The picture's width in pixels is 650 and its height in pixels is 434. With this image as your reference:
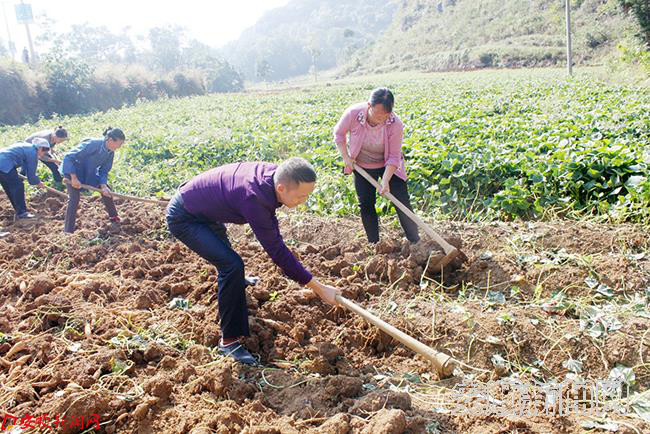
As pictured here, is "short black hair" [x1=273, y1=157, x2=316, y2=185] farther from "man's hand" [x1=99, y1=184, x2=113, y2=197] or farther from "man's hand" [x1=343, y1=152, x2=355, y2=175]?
"man's hand" [x1=99, y1=184, x2=113, y2=197]

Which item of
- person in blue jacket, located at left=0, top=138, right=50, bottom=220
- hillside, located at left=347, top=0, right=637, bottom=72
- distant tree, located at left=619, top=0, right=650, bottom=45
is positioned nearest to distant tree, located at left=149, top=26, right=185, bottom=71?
hillside, located at left=347, top=0, right=637, bottom=72

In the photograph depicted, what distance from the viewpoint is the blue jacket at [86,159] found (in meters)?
6.01

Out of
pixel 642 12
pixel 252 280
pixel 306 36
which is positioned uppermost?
pixel 306 36

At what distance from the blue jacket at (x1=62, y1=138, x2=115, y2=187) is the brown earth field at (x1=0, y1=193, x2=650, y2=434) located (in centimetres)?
155

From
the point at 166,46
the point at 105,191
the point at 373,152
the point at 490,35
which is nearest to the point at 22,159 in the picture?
the point at 105,191

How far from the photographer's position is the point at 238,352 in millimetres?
3189

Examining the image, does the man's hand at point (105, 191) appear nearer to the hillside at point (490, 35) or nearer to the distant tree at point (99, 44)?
the hillside at point (490, 35)

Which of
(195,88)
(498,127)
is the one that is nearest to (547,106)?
(498,127)

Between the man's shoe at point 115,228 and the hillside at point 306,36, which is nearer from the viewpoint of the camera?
the man's shoe at point 115,228

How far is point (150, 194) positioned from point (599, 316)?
6.84 meters

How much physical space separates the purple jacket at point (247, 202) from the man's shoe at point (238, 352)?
640 mm

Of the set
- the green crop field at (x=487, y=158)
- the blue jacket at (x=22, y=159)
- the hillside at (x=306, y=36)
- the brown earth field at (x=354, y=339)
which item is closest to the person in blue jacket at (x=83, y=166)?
the blue jacket at (x=22, y=159)

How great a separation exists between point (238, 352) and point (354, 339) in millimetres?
814

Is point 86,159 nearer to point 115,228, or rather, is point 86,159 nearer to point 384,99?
point 115,228
